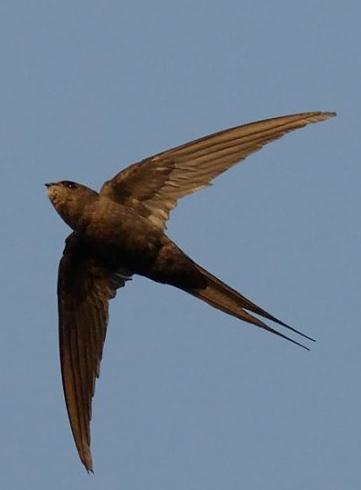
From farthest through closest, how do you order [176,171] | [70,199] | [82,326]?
1. [82,326]
2. [176,171]
3. [70,199]

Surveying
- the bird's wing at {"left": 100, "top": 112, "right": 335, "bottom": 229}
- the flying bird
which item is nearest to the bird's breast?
the flying bird

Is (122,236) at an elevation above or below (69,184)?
below

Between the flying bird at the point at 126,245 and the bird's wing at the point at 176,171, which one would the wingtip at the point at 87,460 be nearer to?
the flying bird at the point at 126,245

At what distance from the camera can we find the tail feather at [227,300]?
9430 mm

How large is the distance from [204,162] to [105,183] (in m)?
0.55

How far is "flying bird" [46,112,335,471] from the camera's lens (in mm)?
9414

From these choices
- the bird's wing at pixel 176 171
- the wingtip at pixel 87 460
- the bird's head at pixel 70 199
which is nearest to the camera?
the bird's head at pixel 70 199

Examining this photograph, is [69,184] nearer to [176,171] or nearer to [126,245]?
[126,245]

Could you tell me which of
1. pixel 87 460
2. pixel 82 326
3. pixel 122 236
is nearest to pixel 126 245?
pixel 122 236

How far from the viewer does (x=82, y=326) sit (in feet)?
33.2

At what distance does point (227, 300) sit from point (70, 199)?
1.00 m

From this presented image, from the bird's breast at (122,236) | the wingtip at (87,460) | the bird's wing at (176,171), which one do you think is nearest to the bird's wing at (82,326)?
the wingtip at (87,460)

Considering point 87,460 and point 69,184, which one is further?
point 87,460

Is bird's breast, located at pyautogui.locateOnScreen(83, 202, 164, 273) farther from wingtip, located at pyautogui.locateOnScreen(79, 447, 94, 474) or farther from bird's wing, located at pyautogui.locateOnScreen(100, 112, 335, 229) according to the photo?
wingtip, located at pyautogui.locateOnScreen(79, 447, 94, 474)
